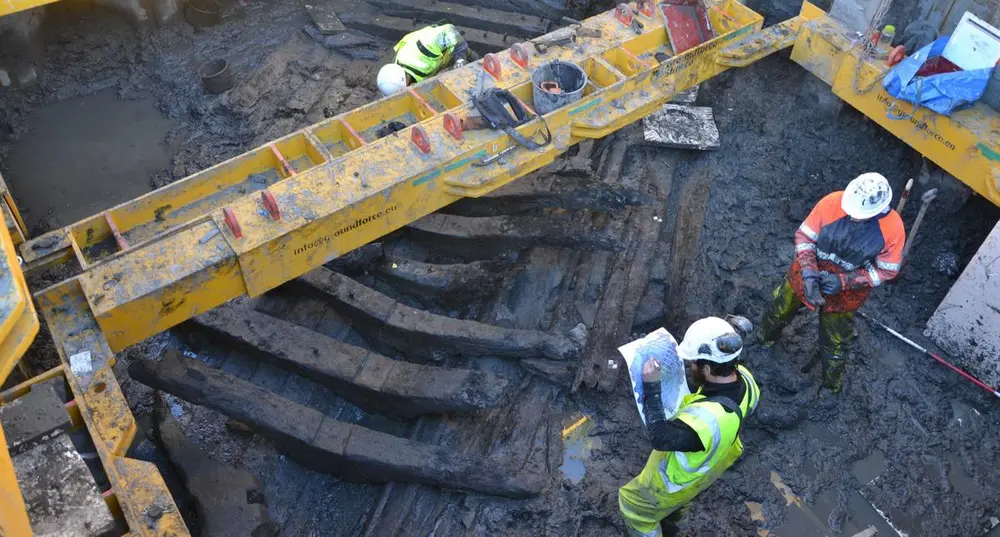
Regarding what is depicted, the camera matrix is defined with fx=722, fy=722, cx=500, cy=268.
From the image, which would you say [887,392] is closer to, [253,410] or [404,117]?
[404,117]

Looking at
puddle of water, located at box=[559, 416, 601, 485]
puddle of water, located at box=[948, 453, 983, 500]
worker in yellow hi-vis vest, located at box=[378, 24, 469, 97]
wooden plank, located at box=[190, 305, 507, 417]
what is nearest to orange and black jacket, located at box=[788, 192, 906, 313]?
puddle of water, located at box=[948, 453, 983, 500]

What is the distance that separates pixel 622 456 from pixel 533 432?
0.68 m

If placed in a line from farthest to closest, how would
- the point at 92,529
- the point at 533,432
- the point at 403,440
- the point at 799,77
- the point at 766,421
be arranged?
1. the point at 799,77
2. the point at 766,421
3. the point at 533,432
4. the point at 403,440
5. the point at 92,529

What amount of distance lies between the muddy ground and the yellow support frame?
856 millimetres

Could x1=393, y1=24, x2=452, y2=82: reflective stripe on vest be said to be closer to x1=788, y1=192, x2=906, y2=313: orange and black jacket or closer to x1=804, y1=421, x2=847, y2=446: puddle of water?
x1=788, y1=192, x2=906, y2=313: orange and black jacket

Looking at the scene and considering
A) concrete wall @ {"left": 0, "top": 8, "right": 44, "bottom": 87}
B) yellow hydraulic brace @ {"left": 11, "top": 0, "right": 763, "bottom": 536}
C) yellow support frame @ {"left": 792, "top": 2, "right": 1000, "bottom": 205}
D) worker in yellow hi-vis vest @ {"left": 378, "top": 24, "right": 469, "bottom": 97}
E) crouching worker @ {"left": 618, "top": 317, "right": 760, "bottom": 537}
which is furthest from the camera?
concrete wall @ {"left": 0, "top": 8, "right": 44, "bottom": 87}

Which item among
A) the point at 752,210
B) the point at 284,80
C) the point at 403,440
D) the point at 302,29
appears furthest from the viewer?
the point at 302,29

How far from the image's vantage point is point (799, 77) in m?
7.52

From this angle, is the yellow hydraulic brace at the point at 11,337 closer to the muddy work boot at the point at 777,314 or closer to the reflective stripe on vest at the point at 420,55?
the reflective stripe on vest at the point at 420,55

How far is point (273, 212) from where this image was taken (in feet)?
13.8

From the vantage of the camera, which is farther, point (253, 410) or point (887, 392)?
point (887, 392)

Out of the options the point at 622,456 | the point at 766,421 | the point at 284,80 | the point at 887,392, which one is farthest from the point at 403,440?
the point at 284,80

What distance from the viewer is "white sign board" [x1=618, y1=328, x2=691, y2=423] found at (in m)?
4.01

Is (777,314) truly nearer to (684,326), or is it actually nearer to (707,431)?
(684,326)
